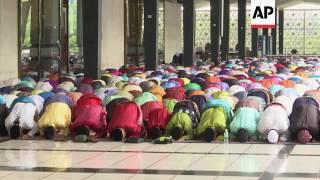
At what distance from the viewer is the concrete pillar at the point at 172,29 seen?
52.5 metres

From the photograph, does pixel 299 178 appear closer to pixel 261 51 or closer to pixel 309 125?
pixel 309 125

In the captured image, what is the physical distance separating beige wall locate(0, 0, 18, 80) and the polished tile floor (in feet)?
35.3

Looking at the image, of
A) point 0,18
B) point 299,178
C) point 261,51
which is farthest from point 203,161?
point 261,51

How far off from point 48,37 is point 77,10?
422 cm

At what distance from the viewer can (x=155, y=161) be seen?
451 inches

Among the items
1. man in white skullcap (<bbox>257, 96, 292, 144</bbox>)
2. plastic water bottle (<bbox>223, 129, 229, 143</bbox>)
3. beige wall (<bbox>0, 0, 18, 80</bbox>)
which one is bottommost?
plastic water bottle (<bbox>223, 129, 229, 143</bbox>)

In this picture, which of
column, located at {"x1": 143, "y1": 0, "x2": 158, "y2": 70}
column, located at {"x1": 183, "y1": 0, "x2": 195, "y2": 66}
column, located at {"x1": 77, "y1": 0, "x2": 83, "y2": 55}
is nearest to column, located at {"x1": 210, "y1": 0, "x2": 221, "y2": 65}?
column, located at {"x1": 183, "y1": 0, "x2": 195, "y2": 66}

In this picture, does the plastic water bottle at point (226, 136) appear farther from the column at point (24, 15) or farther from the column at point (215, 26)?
the column at point (215, 26)

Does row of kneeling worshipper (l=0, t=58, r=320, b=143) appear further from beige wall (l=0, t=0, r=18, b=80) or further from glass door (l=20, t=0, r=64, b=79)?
glass door (l=20, t=0, r=64, b=79)

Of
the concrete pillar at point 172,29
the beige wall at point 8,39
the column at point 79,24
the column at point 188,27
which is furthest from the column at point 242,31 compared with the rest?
the beige wall at point 8,39

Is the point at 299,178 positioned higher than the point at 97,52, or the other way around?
→ the point at 97,52

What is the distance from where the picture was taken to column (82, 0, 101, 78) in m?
22.4

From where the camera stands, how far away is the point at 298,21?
77500mm

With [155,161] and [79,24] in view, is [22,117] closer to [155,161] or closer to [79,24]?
[155,161]
